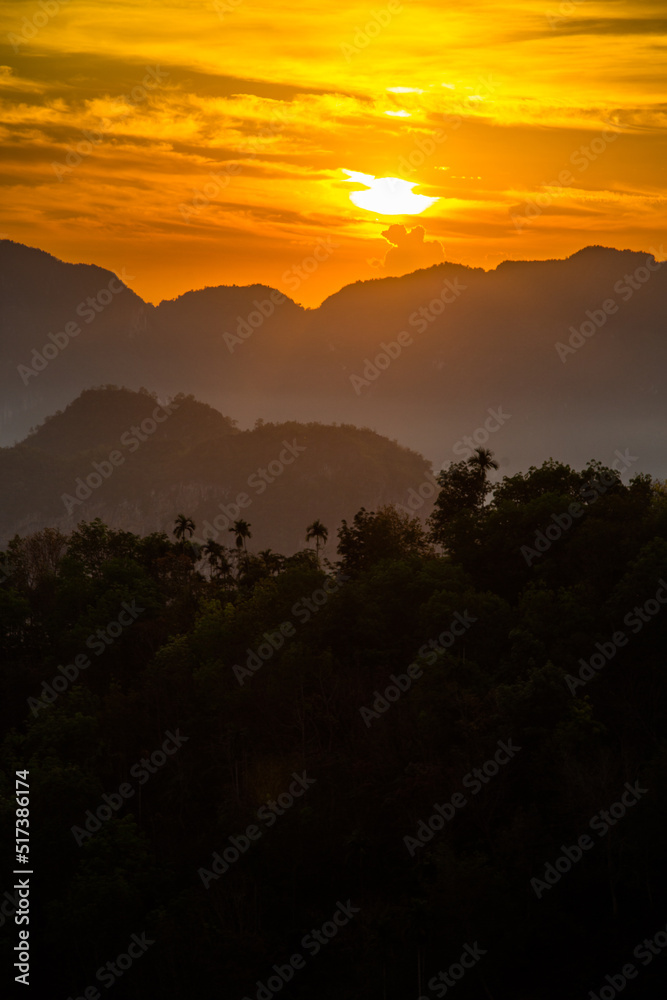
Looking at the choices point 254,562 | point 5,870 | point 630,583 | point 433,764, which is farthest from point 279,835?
point 254,562

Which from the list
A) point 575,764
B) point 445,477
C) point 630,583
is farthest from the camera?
point 445,477

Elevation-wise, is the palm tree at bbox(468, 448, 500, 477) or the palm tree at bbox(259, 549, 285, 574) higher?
the palm tree at bbox(468, 448, 500, 477)

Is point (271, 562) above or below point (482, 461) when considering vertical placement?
below

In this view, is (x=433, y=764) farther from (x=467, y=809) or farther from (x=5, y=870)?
(x=5, y=870)

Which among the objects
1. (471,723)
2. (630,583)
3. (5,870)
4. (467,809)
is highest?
(630,583)

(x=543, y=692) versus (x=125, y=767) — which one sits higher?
(x=543, y=692)

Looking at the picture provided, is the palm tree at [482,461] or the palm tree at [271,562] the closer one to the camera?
the palm tree at [271,562]

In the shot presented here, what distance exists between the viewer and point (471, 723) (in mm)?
56031

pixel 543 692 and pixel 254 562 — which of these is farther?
pixel 254 562

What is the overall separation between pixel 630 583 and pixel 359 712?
1900 centimetres

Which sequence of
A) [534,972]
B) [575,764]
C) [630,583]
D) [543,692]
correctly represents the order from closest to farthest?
[534,972], [575,764], [543,692], [630,583]

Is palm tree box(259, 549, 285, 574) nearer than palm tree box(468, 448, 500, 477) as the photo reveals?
Yes

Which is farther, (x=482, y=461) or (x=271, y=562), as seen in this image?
(x=271, y=562)

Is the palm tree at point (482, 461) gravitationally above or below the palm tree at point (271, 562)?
above
